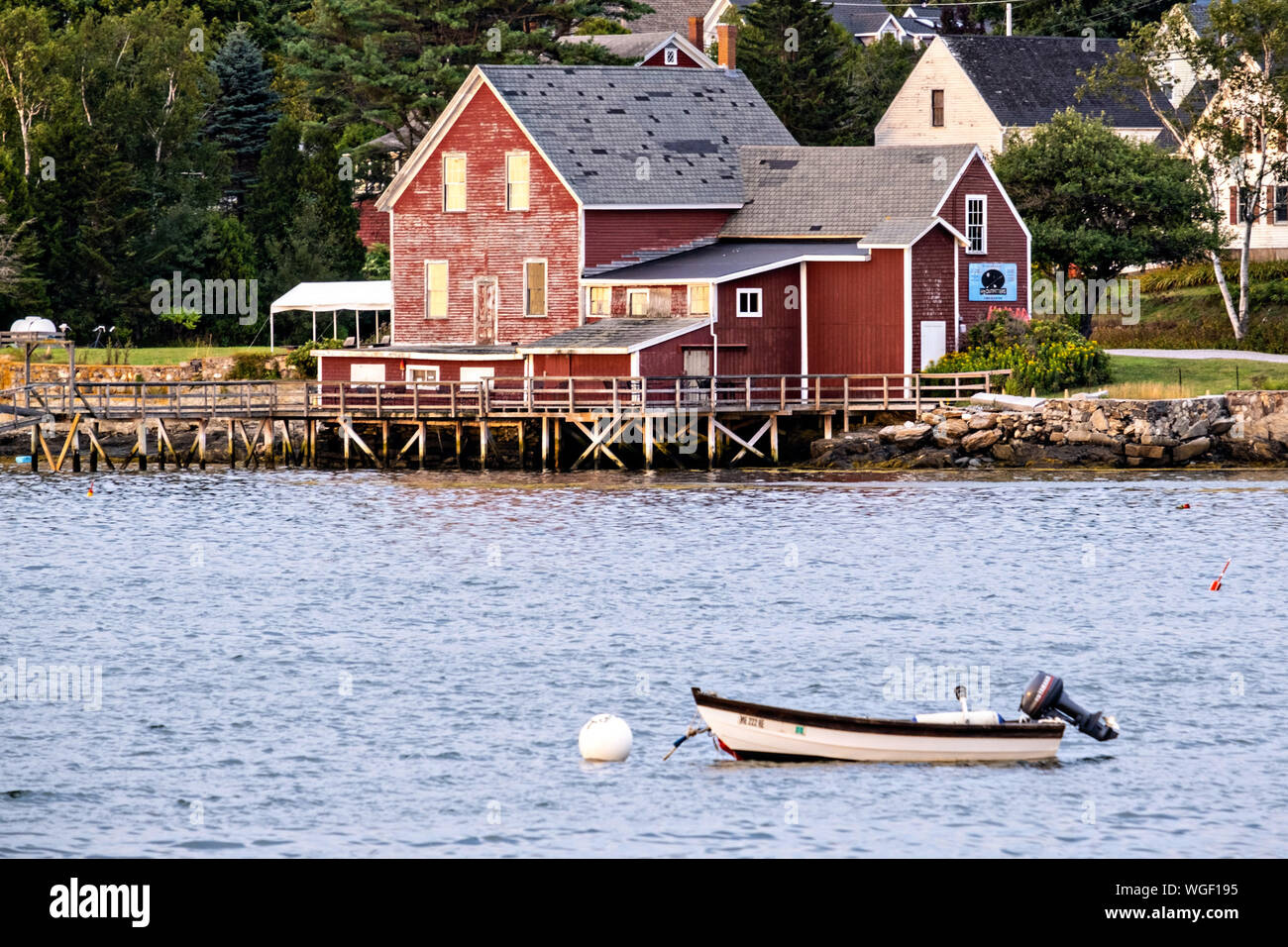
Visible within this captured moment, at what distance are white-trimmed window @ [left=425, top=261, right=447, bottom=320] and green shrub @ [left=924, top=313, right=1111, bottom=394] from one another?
15.0 meters

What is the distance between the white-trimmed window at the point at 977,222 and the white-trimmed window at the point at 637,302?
9575 millimetres

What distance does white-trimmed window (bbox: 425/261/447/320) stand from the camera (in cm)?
6331

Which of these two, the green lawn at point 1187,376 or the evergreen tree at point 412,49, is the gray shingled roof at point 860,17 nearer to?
the evergreen tree at point 412,49

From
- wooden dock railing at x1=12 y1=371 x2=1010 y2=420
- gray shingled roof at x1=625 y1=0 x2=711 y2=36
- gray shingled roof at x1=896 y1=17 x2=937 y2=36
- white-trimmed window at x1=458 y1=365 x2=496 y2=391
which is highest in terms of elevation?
gray shingled roof at x1=625 y1=0 x2=711 y2=36

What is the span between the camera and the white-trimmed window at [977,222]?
60.3m

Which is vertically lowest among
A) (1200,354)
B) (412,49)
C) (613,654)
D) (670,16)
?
(613,654)

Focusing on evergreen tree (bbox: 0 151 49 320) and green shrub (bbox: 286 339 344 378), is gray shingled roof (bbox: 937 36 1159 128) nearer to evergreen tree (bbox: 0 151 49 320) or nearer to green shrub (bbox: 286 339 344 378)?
green shrub (bbox: 286 339 344 378)

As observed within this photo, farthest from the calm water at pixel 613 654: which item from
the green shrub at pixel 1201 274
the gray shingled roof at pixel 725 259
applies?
the green shrub at pixel 1201 274

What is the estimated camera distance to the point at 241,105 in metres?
91.9

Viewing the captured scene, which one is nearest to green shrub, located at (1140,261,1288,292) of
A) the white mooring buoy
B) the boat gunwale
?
the boat gunwale

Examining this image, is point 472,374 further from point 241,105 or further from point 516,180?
point 241,105

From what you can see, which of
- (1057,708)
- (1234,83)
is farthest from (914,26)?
(1057,708)

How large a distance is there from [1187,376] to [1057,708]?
37.0 meters
